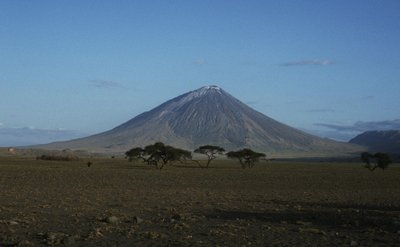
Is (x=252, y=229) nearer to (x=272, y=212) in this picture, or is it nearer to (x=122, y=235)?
(x=122, y=235)

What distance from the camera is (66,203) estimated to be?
19688mm

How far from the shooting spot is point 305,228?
1378 centimetres

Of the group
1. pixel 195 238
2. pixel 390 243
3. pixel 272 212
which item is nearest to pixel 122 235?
pixel 195 238

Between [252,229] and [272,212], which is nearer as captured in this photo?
[252,229]

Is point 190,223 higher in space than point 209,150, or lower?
lower

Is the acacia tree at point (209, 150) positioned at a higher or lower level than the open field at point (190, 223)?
higher

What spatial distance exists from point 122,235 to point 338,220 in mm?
6282

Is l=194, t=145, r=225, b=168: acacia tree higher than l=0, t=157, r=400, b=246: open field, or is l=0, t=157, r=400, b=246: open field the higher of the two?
l=194, t=145, r=225, b=168: acacia tree

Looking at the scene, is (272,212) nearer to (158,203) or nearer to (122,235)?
(158,203)

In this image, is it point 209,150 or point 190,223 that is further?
point 209,150

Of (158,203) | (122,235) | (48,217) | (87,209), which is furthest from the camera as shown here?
→ (158,203)

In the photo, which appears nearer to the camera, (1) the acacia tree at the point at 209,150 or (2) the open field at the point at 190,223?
(2) the open field at the point at 190,223

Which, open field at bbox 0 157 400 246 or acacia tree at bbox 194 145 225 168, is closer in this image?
open field at bbox 0 157 400 246

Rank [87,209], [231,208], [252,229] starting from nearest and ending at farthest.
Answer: [252,229] < [87,209] < [231,208]
